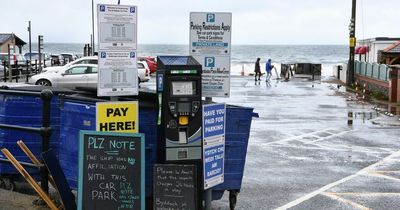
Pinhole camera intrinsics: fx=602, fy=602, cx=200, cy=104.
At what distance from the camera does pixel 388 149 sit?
1290cm

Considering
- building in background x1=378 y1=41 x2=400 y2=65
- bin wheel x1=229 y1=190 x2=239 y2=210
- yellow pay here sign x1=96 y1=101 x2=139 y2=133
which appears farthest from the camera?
building in background x1=378 y1=41 x2=400 y2=65

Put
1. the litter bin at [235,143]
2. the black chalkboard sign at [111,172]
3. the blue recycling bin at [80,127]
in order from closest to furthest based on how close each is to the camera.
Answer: the black chalkboard sign at [111,172], the blue recycling bin at [80,127], the litter bin at [235,143]

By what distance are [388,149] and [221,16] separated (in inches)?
302

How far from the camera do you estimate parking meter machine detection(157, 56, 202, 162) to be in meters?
6.12

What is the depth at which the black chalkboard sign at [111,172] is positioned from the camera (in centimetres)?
594

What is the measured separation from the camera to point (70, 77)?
29.1 meters

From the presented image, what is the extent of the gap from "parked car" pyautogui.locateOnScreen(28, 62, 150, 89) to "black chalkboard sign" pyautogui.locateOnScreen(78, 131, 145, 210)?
22.8 metres

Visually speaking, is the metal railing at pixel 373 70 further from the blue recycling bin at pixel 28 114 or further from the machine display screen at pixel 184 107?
the machine display screen at pixel 184 107

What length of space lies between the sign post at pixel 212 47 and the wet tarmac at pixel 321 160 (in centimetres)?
195

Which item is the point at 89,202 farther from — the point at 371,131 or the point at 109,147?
the point at 371,131

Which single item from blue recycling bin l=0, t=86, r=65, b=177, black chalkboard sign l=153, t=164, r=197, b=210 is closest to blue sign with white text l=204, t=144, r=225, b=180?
black chalkboard sign l=153, t=164, r=197, b=210

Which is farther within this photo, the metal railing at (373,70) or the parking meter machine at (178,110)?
the metal railing at (373,70)

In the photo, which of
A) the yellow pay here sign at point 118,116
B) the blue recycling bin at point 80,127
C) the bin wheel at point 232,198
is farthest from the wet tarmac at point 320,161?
the yellow pay here sign at point 118,116

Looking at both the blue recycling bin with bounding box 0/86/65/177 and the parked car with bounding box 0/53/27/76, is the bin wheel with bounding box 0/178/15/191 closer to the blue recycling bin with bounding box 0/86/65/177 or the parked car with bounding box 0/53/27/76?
the blue recycling bin with bounding box 0/86/65/177
